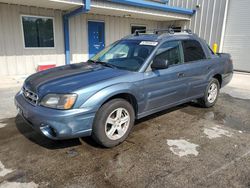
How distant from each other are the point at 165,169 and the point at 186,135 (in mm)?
1184

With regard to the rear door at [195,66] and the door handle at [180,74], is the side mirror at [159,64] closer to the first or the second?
the door handle at [180,74]

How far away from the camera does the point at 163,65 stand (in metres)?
3.45

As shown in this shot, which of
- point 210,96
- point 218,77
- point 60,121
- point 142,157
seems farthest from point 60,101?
point 218,77

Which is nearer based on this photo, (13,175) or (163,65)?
(13,175)

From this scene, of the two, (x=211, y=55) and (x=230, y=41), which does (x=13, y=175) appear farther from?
(x=230, y=41)

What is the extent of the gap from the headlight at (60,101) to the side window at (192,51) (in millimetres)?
2560

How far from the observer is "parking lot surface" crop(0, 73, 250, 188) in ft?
8.27

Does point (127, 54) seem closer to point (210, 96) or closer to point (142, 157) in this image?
point (142, 157)

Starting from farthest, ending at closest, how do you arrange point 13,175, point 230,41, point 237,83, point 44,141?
1. point 230,41
2. point 237,83
3. point 44,141
4. point 13,175

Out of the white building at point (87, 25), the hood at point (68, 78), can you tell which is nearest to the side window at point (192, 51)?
the hood at point (68, 78)

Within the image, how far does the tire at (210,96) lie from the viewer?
501cm

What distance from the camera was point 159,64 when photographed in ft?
11.4

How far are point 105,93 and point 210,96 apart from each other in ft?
10.6

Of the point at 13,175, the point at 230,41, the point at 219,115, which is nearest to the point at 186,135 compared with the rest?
the point at 219,115
